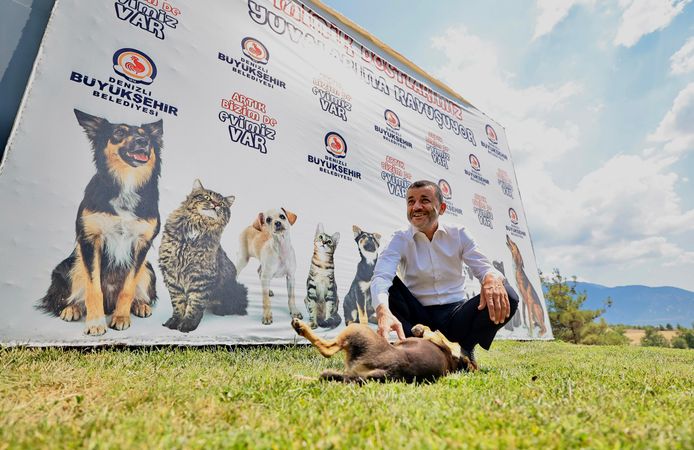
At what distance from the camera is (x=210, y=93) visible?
3.60m

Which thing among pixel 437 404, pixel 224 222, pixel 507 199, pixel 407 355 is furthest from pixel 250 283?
pixel 507 199

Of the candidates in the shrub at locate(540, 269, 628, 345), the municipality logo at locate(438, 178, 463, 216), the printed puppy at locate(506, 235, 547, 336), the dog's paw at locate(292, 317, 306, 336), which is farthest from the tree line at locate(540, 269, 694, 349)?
the dog's paw at locate(292, 317, 306, 336)

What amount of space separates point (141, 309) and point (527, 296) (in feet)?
24.5

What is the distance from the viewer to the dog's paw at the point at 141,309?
8.68 feet

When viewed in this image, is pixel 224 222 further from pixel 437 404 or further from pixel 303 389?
pixel 437 404

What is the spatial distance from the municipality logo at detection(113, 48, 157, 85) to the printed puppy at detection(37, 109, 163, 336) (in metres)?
0.46

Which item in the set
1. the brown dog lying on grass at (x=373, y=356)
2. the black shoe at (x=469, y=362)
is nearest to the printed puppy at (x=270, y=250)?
the black shoe at (x=469, y=362)

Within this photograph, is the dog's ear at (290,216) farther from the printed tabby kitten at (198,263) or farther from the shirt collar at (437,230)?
the shirt collar at (437,230)

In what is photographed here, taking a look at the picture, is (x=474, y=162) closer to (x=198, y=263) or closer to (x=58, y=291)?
(x=198, y=263)

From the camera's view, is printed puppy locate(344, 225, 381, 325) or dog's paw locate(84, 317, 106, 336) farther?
printed puppy locate(344, 225, 381, 325)

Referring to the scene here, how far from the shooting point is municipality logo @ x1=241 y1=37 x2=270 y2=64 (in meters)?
4.08

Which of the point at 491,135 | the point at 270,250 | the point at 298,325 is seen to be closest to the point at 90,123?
the point at 270,250

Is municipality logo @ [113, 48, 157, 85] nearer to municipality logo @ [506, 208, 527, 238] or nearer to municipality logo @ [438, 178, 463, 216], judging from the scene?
municipality logo @ [438, 178, 463, 216]

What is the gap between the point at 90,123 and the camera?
2754mm
